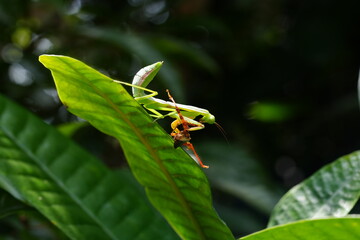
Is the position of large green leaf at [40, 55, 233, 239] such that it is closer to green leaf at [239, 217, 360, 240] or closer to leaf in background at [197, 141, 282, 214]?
green leaf at [239, 217, 360, 240]

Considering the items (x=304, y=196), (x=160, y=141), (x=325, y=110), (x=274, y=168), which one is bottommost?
(x=274, y=168)

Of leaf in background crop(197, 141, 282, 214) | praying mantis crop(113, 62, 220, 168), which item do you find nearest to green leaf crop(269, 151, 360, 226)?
praying mantis crop(113, 62, 220, 168)

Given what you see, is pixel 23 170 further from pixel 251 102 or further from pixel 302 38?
pixel 302 38

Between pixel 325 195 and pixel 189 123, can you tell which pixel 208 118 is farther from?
pixel 325 195

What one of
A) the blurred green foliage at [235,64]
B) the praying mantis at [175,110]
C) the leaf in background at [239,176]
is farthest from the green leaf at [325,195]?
the blurred green foliage at [235,64]

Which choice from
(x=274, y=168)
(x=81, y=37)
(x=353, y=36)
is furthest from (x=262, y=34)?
(x=81, y=37)

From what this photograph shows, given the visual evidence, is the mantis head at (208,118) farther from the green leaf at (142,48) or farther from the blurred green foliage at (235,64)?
the blurred green foliage at (235,64)

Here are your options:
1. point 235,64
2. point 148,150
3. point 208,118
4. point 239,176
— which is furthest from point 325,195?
point 235,64
